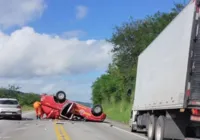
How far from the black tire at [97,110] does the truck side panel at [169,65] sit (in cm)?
1352

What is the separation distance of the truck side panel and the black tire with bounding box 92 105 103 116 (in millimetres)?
13518

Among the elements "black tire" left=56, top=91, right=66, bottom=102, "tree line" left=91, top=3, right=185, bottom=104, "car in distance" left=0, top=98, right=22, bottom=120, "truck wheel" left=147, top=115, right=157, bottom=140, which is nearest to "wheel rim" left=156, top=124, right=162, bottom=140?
"truck wheel" left=147, top=115, right=157, bottom=140

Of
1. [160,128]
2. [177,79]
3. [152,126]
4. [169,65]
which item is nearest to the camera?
[177,79]

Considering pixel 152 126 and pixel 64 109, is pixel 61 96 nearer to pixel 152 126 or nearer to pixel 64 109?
pixel 64 109

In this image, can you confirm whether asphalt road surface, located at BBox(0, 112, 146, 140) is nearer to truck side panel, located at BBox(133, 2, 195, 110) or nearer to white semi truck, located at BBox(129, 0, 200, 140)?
truck side panel, located at BBox(133, 2, 195, 110)

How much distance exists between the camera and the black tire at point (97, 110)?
34938 mm

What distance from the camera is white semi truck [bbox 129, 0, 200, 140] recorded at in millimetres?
13375

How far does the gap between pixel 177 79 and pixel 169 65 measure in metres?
1.54

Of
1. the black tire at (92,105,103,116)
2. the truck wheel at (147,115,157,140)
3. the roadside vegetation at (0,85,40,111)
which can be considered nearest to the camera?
the truck wheel at (147,115,157,140)

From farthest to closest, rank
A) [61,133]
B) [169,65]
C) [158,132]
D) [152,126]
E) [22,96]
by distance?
[22,96] < [61,133] < [152,126] < [158,132] < [169,65]

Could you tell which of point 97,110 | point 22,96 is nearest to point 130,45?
point 97,110

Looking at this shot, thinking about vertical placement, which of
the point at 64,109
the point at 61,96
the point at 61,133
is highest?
the point at 61,96

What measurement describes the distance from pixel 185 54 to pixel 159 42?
4446 mm

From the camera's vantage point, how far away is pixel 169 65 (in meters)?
15.8
